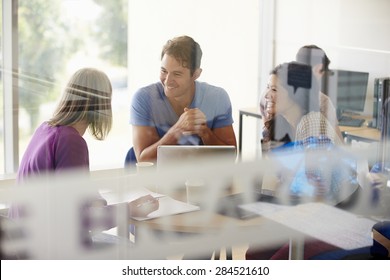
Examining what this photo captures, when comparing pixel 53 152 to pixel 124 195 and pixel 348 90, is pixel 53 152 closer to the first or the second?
pixel 124 195

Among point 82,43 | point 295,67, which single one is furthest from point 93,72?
point 295,67

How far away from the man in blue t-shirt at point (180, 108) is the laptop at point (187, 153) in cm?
1

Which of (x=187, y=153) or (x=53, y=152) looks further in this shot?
(x=187, y=153)

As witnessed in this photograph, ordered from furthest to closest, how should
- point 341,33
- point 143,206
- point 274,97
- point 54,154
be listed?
point 341,33
point 274,97
point 143,206
point 54,154

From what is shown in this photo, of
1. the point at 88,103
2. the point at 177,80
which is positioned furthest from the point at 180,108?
the point at 88,103

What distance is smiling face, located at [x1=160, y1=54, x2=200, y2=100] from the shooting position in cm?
156

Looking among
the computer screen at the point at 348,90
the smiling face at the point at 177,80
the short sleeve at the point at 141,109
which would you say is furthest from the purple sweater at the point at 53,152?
the computer screen at the point at 348,90

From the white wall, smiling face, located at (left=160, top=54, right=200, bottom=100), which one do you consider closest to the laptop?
smiling face, located at (left=160, top=54, right=200, bottom=100)

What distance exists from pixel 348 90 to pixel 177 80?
0.55 m

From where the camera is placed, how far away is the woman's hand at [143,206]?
151cm

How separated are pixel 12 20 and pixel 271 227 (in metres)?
0.90

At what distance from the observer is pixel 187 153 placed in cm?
157

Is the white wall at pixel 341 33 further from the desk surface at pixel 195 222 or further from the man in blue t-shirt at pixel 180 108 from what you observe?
the desk surface at pixel 195 222
